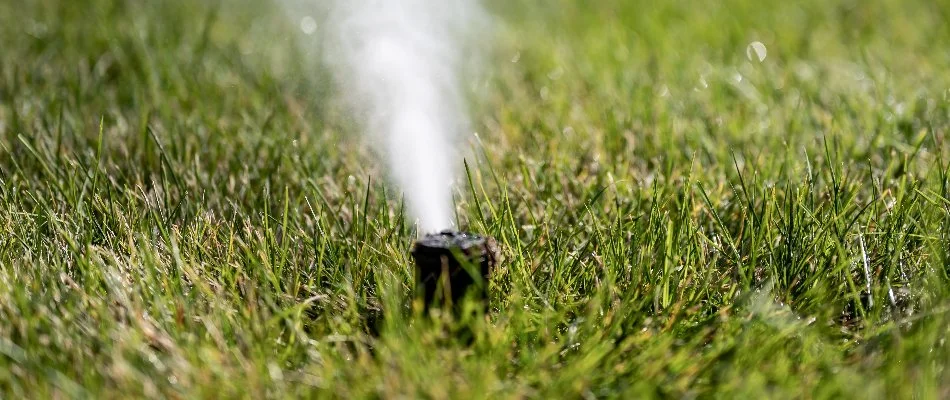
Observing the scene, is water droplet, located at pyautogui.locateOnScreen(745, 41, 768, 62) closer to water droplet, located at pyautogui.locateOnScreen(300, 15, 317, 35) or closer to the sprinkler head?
water droplet, located at pyautogui.locateOnScreen(300, 15, 317, 35)

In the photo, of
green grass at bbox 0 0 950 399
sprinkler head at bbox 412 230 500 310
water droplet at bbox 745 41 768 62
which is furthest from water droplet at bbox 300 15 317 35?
sprinkler head at bbox 412 230 500 310

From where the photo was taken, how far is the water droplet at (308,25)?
145 inches

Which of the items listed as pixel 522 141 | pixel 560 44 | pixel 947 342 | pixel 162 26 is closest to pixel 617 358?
pixel 947 342

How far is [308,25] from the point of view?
376 cm

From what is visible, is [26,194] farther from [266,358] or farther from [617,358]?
[617,358]

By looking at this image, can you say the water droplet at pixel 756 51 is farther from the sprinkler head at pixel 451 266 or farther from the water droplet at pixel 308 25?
the sprinkler head at pixel 451 266

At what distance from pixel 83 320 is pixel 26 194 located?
0.64 meters

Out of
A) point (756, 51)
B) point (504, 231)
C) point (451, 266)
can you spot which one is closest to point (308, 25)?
point (756, 51)

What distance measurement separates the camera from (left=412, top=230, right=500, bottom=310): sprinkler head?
1572mm

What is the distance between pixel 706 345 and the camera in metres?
1.70

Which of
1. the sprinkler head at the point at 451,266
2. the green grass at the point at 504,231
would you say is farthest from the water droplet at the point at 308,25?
the sprinkler head at the point at 451,266

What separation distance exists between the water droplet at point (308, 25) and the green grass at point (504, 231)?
318mm

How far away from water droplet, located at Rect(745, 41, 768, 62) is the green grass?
84mm

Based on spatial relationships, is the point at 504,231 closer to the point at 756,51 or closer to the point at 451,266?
the point at 451,266
